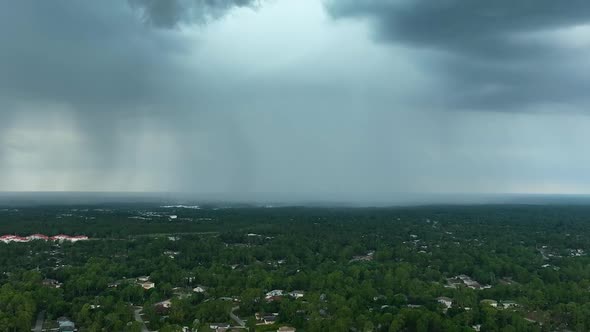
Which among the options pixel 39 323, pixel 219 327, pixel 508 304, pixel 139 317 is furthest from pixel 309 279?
pixel 39 323

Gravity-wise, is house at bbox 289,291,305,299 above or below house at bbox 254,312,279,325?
above

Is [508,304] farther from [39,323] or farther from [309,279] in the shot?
[39,323]

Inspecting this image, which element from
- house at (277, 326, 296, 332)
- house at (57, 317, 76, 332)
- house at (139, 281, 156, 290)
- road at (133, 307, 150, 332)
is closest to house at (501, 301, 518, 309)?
house at (277, 326, 296, 332)

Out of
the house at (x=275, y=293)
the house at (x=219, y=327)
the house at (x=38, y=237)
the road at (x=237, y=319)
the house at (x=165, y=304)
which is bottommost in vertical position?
the road at (x=237, y=319)

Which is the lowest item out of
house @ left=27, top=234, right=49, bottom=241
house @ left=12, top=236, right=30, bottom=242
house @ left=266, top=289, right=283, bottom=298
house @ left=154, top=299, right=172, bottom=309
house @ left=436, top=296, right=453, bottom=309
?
house @ left=154, top=299, right=172, bottom=309

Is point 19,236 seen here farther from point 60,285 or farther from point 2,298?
point 2,298

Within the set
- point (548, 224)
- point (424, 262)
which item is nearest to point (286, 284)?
point (424, 262)

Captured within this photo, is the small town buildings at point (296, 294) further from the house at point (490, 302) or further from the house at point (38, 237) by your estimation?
the house at point (38, 237)

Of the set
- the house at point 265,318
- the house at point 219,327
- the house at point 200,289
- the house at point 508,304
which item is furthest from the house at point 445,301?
the house at point 200,289

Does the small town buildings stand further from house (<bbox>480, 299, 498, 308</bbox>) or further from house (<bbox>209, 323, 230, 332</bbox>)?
house (<bbox>480, 299, 498, 308</bbox>)
